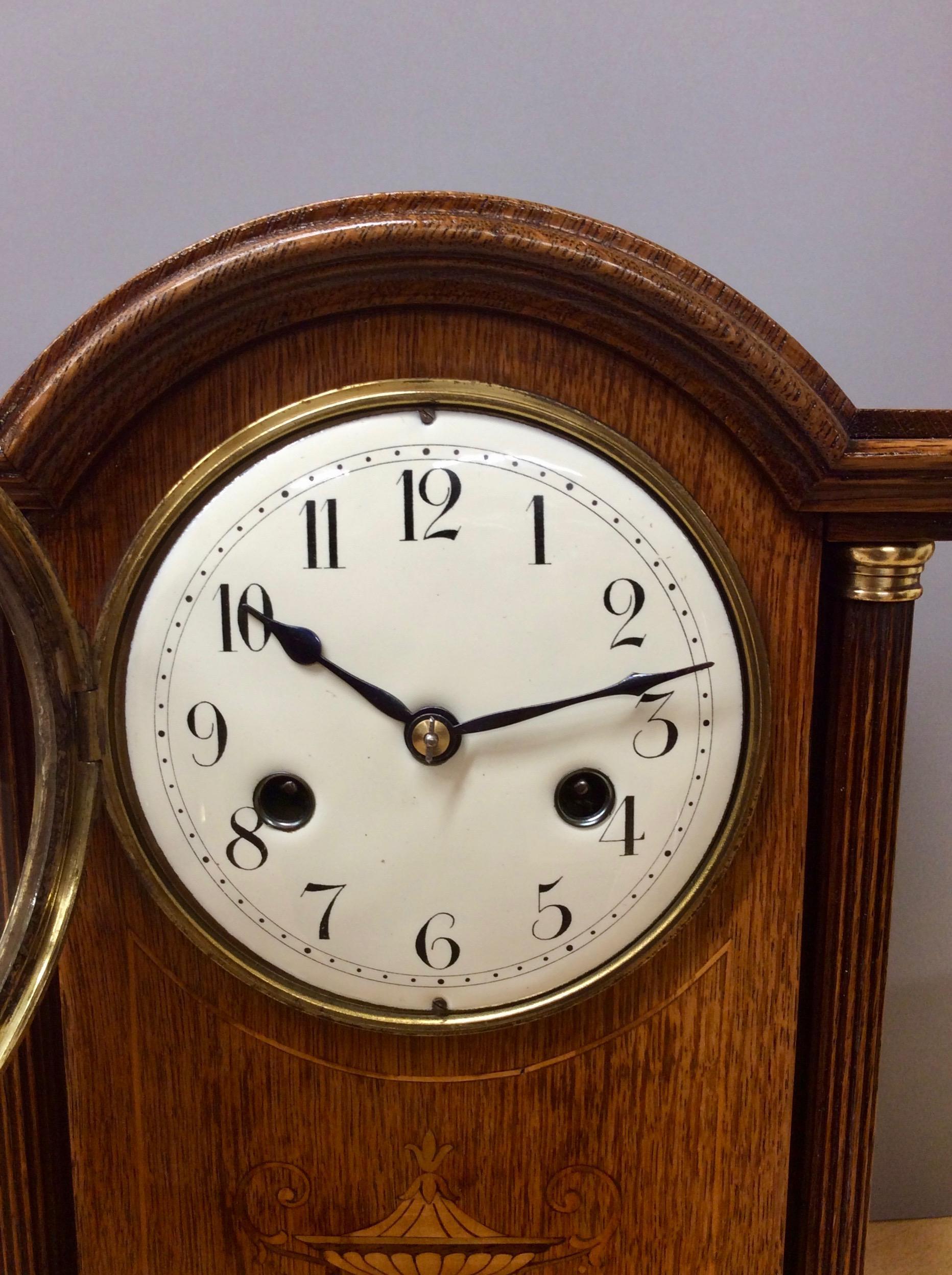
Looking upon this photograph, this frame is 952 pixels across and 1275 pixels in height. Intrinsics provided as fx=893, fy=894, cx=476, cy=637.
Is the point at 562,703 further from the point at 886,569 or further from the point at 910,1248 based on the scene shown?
the point at 910,1248

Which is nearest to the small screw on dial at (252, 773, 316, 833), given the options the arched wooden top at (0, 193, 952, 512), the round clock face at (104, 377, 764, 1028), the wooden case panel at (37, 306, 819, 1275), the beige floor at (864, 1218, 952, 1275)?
the round clock face at (104, 377, 764, 1028)

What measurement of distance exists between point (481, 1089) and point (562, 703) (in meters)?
0.26

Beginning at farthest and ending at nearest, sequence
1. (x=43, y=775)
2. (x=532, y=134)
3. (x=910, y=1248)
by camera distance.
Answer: (x=910, y=1248)
(x=532, y=134)
(x=43, y=775)

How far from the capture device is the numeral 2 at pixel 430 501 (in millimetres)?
507

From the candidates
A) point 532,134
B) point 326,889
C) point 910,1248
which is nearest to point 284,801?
point 326,889

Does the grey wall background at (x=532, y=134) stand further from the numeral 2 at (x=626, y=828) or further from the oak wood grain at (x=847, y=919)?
the numeral 2 at (x=626, y=828)

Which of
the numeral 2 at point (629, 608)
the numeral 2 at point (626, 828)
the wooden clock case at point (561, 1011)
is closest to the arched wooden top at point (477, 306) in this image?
the wooden clock case at point (561, 1011)

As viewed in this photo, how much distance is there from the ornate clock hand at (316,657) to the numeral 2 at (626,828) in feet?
0.45

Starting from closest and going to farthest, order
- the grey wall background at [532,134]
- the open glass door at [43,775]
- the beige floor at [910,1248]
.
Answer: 1. the open glass door at [43,775]
2. the grey wall background at [532,134]
3. the beige floor at [910,1248]

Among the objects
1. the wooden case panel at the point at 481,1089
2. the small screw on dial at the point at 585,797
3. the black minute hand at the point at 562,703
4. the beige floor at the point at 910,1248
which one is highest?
the black minute hand at the point at 562,703

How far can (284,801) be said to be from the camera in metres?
0.54

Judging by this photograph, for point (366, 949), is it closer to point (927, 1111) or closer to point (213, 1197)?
point (213, 1197)

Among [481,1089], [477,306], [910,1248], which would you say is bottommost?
[910,1248]

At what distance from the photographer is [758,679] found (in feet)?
1.74
